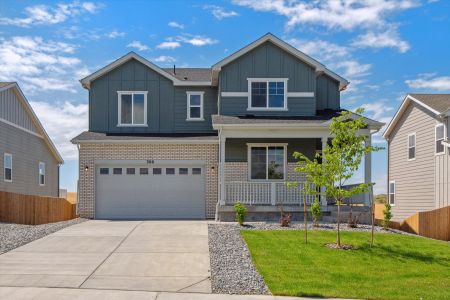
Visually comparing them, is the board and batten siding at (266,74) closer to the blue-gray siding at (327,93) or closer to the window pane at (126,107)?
the blue-gray siding at (327,93)

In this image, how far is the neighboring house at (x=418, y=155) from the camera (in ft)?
69.5

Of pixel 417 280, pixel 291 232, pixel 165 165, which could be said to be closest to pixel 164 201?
pixel 165 165

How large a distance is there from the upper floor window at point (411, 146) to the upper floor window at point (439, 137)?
246 cm

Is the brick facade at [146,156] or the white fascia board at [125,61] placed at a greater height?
the white fascia board at [125,61]

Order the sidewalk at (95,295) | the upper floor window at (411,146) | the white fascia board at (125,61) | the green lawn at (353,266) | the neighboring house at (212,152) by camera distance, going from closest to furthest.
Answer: the sidewalk at (95,295)
the green lawn at (353,266)
the neighboring house at (212,152)
the white fascia board at (125,61)
the upper floor window at (411,146)

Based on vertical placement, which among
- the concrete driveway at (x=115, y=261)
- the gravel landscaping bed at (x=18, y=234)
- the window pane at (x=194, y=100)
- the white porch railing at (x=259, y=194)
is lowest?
the concrete driveway at (x=115, y=261)

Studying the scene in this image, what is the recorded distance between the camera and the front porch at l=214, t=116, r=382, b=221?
1962 centimetres

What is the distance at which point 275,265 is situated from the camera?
1180cm

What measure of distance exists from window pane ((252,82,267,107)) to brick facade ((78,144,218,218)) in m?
2.52

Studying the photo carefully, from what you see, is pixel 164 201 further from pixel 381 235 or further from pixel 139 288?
pixel 139 288

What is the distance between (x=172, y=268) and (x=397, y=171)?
17.9 m

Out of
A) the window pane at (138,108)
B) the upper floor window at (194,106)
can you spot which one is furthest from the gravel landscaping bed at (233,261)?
the window pane at (138,108)

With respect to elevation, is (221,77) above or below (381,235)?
above

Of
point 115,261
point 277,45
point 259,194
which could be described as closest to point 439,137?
point 277,45
